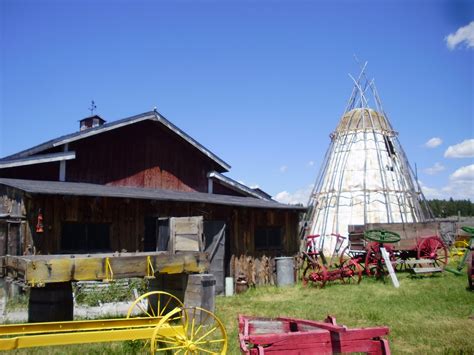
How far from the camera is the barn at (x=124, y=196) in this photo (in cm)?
1189

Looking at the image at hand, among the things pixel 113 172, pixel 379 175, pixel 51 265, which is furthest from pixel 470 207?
pixel 51 265

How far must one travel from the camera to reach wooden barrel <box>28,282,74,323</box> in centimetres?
830

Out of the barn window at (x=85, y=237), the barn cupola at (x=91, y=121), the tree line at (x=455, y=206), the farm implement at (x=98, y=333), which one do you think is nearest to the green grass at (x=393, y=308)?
the farm implement at (x=98, y=333)

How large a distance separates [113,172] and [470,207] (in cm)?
10698

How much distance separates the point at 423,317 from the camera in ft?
32.4

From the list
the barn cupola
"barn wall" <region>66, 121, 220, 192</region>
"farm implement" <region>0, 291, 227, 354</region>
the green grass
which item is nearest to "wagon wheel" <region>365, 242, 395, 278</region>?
the green grass

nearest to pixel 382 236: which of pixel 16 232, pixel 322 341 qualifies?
pixel 322 341

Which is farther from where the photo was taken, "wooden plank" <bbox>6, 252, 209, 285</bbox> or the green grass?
the green grass

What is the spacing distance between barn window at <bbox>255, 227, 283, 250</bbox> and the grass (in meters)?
2.17

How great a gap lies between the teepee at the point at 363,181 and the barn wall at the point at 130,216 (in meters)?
14.1

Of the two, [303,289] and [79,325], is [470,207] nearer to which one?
[303,289]

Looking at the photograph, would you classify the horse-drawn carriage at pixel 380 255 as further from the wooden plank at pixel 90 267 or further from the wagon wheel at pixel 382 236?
the wooden plank at pixel 90 267

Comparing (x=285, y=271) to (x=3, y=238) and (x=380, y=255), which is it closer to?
(x=380, y=255)

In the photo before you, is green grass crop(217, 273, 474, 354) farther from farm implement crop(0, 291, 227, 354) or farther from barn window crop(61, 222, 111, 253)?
barn window crop(61, 222, 111, 253)
